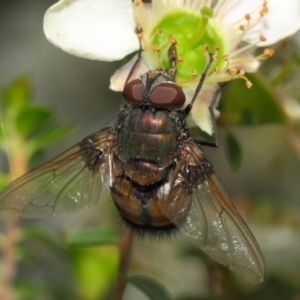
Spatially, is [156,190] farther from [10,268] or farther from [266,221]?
[266,221]

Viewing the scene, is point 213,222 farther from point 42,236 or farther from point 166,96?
point 42,236

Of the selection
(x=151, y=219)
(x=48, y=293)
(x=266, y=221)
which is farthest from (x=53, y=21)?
(x=266, y=221)

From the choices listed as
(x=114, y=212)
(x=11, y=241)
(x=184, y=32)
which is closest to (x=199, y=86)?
(x=184, y=32)

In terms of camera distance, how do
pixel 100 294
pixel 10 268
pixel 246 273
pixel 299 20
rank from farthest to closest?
1. pixel 100 294
2. pixel 10 268
3. pixel 299 20
4. pixel 246 273

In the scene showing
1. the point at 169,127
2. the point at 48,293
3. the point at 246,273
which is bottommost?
the point at 48,293

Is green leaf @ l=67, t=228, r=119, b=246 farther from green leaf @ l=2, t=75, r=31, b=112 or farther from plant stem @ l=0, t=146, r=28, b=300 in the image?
green leaf @ l=2, t=75, r=31, b=112

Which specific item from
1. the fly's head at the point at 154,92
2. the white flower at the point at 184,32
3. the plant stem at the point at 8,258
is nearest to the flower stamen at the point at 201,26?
the white flower at the point at 184,32

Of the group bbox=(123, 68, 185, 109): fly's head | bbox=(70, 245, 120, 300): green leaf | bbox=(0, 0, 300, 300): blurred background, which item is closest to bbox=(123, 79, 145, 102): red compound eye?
bbox=(123, 68, 185, 109): fly's head
